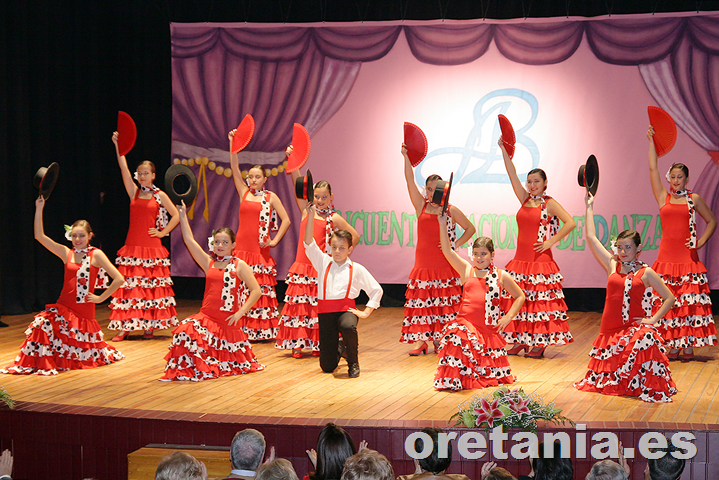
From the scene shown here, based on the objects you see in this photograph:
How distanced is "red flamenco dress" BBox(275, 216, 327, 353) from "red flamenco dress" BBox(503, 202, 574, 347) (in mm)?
1567

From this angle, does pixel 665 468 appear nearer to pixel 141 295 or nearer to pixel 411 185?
pixel 411 185

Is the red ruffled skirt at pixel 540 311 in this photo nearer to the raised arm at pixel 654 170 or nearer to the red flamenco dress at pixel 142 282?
the raised arm at pixel 654 170

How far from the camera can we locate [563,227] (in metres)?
6.39

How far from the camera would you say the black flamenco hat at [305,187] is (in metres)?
5.62

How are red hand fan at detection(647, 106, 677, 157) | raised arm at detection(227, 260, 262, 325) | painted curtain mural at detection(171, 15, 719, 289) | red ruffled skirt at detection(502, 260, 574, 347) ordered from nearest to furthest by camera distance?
raised arm at detection(227, 260, 262, 325) < red hand fan at detection(647, 106, 677, 157) < red ruffled skirt at detection(502, 260, 574, 347) < painted curtain mural at detection(171, 15, 719, 289)

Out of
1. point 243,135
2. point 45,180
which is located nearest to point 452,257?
point 243,135

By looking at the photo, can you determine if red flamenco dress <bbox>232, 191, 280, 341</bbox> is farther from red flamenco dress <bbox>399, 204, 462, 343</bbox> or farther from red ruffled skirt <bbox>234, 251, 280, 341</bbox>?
red flamenco dress <bbox>399, 204, 462, 343</bbox>

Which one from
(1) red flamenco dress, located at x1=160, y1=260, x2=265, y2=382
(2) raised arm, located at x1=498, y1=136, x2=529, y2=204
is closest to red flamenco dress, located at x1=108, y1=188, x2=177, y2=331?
(1) red flamenco dress, located at x1=160, y1=260, x2=265, y2=382

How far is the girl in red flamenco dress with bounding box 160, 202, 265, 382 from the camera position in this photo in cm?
569

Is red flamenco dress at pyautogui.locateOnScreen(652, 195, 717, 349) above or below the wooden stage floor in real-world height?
above

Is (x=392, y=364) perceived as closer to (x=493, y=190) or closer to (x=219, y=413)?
(x=219, y=413)

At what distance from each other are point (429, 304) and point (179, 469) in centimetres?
388

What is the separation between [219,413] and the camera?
4.75m

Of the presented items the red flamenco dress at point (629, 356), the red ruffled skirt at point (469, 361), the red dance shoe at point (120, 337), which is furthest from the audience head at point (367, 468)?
the red dance shoe at point (120, 337)
